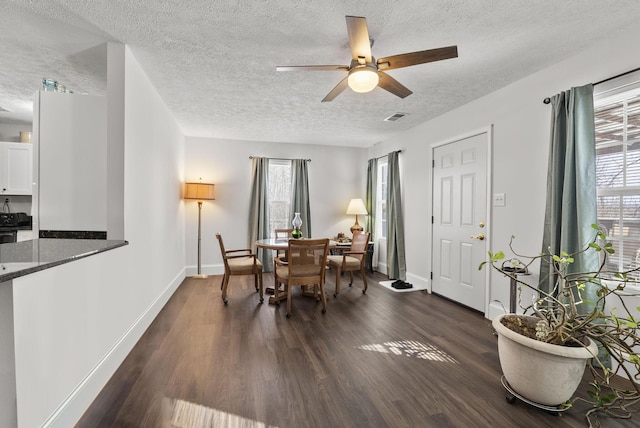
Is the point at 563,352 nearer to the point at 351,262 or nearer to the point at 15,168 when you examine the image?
the point at 351,262

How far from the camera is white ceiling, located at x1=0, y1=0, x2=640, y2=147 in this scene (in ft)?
6.25

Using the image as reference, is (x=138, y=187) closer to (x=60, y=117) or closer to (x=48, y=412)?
(x=60, y=117)

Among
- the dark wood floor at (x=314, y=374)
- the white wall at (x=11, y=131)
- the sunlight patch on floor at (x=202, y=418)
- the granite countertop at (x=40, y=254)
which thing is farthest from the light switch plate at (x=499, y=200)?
the white wall at (x=11, y=131)

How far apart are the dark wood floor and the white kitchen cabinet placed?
278 cm

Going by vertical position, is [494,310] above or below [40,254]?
below

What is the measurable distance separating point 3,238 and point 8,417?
3618mm

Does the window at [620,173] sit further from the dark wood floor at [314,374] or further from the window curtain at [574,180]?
the dark wood floor at [314,374]

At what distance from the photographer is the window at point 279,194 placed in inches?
229

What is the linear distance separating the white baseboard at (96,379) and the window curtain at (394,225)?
3.66m

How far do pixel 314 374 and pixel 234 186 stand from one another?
4.10 meters

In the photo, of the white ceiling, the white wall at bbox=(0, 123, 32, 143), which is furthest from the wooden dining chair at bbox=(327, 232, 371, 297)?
the white wall at bbox=(0, 123, 32, 143)

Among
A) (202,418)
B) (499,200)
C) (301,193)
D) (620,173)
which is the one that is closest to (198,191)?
(301,193)

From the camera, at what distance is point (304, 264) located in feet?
11.4

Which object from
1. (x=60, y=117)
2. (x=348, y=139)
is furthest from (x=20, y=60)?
(x=348, y=139)
